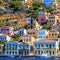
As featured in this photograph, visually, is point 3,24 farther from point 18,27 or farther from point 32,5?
point 32,5

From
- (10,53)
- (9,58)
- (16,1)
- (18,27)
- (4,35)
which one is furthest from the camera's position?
(16,1)

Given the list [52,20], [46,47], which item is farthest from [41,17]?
[46,47]

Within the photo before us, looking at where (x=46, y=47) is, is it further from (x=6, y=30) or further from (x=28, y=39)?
(x=6, y=30)

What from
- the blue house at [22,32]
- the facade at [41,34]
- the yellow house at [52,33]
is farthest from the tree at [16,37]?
the yellow house at [52,33]

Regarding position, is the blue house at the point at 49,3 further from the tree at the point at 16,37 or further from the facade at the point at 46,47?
the facade at the point at 46,47

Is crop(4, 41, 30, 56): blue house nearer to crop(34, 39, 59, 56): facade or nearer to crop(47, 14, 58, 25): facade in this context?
crop(34, 39, 59, 56): facade

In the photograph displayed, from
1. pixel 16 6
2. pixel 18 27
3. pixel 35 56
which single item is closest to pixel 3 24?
pixel 18 27

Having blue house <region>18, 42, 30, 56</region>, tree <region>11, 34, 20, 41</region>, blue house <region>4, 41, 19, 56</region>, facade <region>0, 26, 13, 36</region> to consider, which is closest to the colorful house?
facade <region>0, 26, 13, 36</region>
